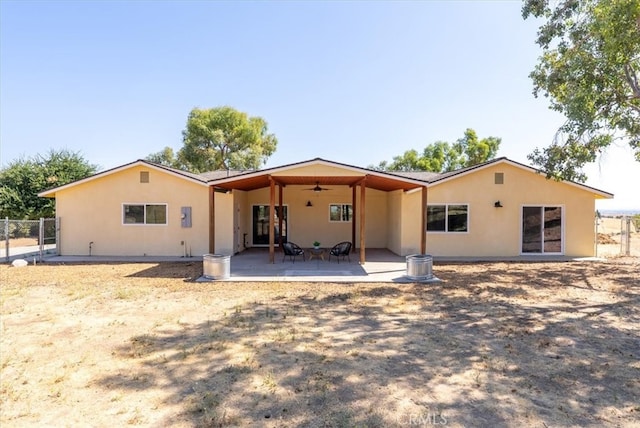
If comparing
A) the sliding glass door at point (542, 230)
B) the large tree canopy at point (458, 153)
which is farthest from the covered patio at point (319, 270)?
the large tree canopy at point (458, 153)

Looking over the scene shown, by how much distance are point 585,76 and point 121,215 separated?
1639cm

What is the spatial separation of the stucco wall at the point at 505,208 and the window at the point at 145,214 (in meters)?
10.8

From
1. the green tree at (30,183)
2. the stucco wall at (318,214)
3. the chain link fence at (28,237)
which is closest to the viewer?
the chain link fence at (28,237)

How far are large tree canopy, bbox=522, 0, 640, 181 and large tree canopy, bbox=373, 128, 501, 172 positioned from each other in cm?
2419

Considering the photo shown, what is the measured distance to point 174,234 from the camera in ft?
46.6

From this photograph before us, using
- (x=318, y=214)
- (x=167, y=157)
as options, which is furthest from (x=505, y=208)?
(x=167, y=157)

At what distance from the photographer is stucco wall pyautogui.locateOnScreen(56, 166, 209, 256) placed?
14125 millimetres

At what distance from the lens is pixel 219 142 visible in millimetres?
32656

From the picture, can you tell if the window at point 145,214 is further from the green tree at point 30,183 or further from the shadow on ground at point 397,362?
the green tree at point 30,183

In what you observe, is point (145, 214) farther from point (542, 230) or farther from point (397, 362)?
point (542, 230)

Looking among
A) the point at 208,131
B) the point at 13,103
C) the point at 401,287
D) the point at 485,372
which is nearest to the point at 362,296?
the point at 401,287

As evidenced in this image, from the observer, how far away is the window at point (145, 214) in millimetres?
14180

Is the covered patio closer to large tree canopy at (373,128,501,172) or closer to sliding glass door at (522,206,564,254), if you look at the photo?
sliding glass door at (522,206,564,254)

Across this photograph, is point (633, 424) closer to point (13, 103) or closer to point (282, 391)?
point (282, 391)
